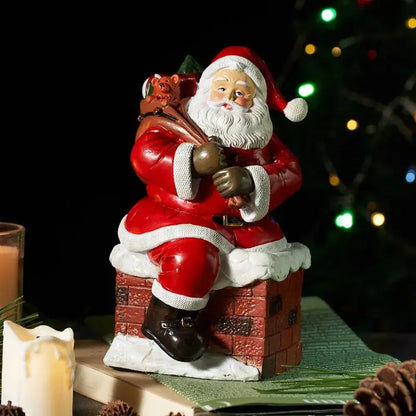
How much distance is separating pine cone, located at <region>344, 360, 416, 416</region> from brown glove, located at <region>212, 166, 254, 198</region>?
0.45 meters

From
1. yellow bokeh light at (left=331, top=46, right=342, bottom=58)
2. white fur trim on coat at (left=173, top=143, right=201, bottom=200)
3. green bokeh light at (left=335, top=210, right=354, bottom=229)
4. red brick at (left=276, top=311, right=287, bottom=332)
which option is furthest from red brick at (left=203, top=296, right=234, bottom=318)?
yellow bokeh light at (left=331, top=46, right=342, bottom=58)

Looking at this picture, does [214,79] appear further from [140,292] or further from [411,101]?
[411,101]

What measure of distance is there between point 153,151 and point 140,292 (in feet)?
0.93

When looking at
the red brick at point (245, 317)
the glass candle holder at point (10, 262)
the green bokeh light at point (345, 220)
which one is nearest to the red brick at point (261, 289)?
the red brick at point (245, 317)

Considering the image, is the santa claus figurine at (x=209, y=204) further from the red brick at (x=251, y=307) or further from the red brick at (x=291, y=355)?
the red brick at (x=291, y=355)

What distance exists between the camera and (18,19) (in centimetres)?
252

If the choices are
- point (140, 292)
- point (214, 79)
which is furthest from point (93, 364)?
point (214, 79)

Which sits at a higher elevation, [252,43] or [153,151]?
[252,43]

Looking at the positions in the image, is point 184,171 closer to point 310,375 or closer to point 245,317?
point 245,317

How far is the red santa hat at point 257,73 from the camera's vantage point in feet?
6.63

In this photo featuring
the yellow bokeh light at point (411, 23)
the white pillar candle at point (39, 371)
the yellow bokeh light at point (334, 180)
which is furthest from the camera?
the yellow bokeh light at point (334, 180)

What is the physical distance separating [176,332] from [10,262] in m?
0.37

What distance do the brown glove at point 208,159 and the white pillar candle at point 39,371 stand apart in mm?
388

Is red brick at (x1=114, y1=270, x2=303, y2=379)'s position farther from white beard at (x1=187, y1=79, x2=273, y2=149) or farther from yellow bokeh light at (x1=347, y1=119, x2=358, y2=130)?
yellow bokeh light at (x1=347, y1=119, x2=358, y2=130)
